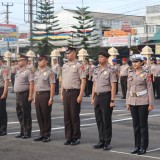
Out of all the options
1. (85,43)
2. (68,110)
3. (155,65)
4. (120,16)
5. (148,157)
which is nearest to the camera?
(148,157)

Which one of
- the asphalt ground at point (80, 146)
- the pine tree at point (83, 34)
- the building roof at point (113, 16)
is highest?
the building roof at point (113, 16)

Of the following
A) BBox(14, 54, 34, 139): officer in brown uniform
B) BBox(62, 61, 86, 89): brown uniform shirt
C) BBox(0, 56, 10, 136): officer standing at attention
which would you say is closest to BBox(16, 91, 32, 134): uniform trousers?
BBox(14, 54, 34, 139): officer in brown uniform

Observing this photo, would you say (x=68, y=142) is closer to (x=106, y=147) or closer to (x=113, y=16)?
(x=106, y=147)

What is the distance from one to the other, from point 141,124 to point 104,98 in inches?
38.4

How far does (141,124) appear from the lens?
802 cm

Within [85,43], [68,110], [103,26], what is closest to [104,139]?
[68,110]

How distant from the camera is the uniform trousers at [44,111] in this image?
9.48m

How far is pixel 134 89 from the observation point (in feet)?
26.7

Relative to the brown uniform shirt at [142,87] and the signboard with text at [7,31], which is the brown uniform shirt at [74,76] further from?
the signboard with text at [7,31]

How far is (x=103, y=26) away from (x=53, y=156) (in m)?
64.9

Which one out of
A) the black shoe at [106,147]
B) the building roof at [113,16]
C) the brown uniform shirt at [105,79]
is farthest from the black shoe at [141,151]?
the building roof at [113,16]

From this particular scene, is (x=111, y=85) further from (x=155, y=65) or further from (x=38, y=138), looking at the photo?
(x=155, y=65)

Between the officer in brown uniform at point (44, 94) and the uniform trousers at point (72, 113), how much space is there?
467 millimetres

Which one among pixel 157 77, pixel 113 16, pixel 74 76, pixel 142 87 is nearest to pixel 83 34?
pixel 113 16
